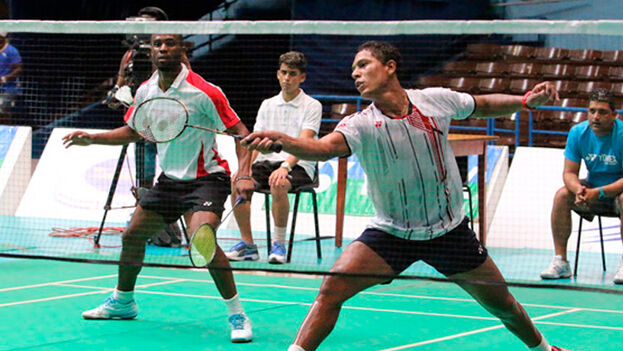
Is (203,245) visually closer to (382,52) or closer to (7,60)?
(382,52)

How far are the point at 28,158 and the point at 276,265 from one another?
192 inches

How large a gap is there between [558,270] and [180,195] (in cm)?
353

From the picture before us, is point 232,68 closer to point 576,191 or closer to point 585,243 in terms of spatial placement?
point 585,243

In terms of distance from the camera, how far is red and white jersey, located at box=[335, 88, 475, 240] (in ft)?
14.1

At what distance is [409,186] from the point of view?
14.3ft

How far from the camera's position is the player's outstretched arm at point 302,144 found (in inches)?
150

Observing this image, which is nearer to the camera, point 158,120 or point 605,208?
point 158,120

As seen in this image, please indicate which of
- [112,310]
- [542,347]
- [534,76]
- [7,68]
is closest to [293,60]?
[112,310]

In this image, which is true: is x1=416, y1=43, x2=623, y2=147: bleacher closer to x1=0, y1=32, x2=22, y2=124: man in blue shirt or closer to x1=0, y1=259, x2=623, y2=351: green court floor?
x1=0, y1=32, x2=22, y2=124: man in blue shirt

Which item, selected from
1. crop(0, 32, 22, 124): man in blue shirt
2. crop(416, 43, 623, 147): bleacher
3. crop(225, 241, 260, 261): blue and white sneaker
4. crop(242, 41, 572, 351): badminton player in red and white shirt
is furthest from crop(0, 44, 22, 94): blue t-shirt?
crop(242, 41, 572, 351): badminton player in red and white shirt

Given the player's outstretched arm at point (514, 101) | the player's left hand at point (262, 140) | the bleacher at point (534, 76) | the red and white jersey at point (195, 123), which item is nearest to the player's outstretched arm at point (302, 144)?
the player's left hand at point (262, 140)

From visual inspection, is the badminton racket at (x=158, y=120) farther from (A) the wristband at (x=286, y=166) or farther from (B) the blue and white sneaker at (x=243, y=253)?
(B) the blue and white sneaker at (x=243, y=253)

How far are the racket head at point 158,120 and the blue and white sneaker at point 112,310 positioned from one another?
1140 millimetres

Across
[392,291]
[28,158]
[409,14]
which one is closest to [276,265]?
[392,291]
